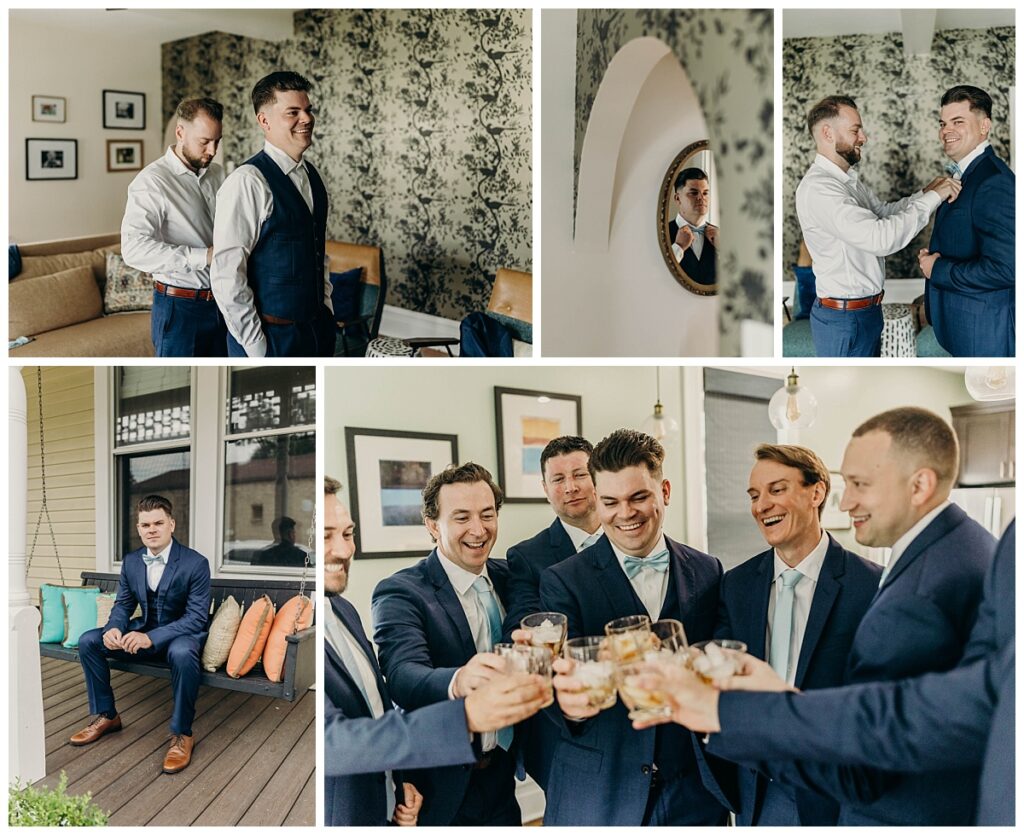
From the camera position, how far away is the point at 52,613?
8.47 ft

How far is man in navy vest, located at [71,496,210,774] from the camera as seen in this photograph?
8.33 feet

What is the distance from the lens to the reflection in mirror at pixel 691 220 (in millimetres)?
3014

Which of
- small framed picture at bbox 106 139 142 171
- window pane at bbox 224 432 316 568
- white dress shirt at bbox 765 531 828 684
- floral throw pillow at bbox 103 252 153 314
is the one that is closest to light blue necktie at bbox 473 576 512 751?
window pane at bbox 224 432 316 568

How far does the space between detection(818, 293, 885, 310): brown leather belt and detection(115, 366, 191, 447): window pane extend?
1824 mm

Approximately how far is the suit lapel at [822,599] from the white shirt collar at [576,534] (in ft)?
1.95

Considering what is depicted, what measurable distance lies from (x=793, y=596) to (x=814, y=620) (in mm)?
79

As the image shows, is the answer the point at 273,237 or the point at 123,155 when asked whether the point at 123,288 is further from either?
the point at 273,237

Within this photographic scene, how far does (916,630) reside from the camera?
2258mm

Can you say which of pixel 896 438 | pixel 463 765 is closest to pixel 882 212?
pixel 896 438

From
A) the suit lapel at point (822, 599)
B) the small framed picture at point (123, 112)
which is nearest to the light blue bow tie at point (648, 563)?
the suit lapel at point (822, 599)

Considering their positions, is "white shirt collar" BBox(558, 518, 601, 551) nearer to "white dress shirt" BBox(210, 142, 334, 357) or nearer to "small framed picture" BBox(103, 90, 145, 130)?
"white dress shirt" BBox(210, 142, 334, 357)

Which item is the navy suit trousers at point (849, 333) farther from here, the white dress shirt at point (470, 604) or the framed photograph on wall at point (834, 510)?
the white dress shirt at point (470, 604)

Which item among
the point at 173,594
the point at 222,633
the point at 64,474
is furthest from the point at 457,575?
the point at 64,474

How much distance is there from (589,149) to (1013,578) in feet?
5.84
